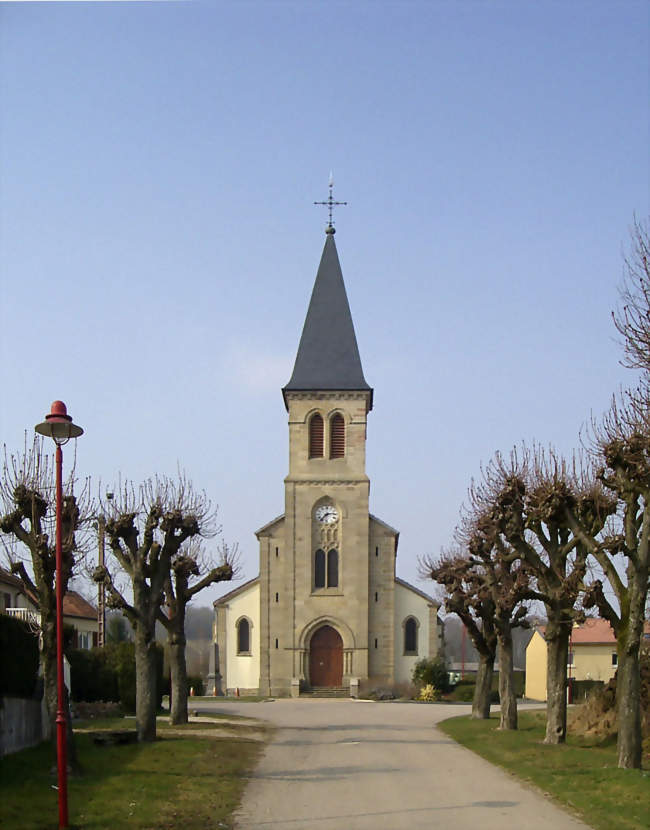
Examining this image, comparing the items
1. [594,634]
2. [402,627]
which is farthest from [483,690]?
[594,634]

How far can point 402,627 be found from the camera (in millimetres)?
60812

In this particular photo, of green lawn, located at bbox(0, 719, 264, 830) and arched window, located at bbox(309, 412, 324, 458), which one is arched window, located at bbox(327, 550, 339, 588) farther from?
green lawn, located at bbox(0, 719, 264, 830)

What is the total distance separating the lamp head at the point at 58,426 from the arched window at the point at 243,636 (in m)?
48.8

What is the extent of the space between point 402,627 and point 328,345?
17634 millimetres

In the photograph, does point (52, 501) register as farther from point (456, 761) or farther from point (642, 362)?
point (642, 362)

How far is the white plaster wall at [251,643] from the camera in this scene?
60.3 meters

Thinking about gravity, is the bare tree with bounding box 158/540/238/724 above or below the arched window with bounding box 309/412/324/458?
below

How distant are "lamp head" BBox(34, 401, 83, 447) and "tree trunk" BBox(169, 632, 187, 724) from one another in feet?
60.6

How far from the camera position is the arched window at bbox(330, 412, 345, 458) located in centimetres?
6144

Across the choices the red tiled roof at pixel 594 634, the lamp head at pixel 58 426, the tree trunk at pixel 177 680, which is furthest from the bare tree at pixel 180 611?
the red tiled roof at pixel 594 634

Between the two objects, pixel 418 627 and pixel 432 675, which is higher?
pixel 418 627

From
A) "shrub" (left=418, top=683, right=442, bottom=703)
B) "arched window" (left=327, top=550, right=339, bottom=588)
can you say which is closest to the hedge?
"shrub" (left=418, top=683, right=442, bottom=703)

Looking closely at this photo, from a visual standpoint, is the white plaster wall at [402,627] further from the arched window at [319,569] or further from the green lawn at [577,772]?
the green lawn at [577,772]

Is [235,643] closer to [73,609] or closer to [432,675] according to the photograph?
[73,609]
